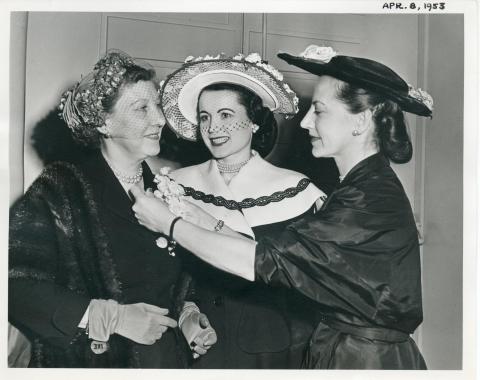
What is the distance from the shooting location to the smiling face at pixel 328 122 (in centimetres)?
168

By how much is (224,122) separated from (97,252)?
545mm

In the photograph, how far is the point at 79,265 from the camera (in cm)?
163

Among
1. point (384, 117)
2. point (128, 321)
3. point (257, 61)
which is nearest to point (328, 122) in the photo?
point (384, 117)

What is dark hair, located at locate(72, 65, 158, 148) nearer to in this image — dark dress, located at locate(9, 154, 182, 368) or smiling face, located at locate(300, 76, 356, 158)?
dark dress, located at locate(9, 154, 182, 368)

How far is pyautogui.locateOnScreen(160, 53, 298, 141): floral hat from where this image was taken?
1.68 metres

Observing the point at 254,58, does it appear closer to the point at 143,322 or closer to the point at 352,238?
the point at 352,238

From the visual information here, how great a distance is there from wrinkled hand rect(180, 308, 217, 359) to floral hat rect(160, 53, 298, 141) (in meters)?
0.59

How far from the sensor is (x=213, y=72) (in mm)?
1684

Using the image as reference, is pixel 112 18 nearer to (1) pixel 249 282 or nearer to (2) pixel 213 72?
(2) pixel 213 72

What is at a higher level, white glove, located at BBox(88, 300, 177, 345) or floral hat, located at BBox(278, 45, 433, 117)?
floral hat, located at BBox(278, 45, 433, 117)

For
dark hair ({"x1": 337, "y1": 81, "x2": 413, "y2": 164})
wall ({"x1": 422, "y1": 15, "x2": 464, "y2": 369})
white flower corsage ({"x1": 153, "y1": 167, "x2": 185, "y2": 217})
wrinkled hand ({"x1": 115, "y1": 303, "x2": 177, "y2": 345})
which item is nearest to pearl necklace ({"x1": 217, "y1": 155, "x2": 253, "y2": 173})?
white flower corsage ({"x1": 153, "y1": 167, "x2": 185, "y2": 217})
